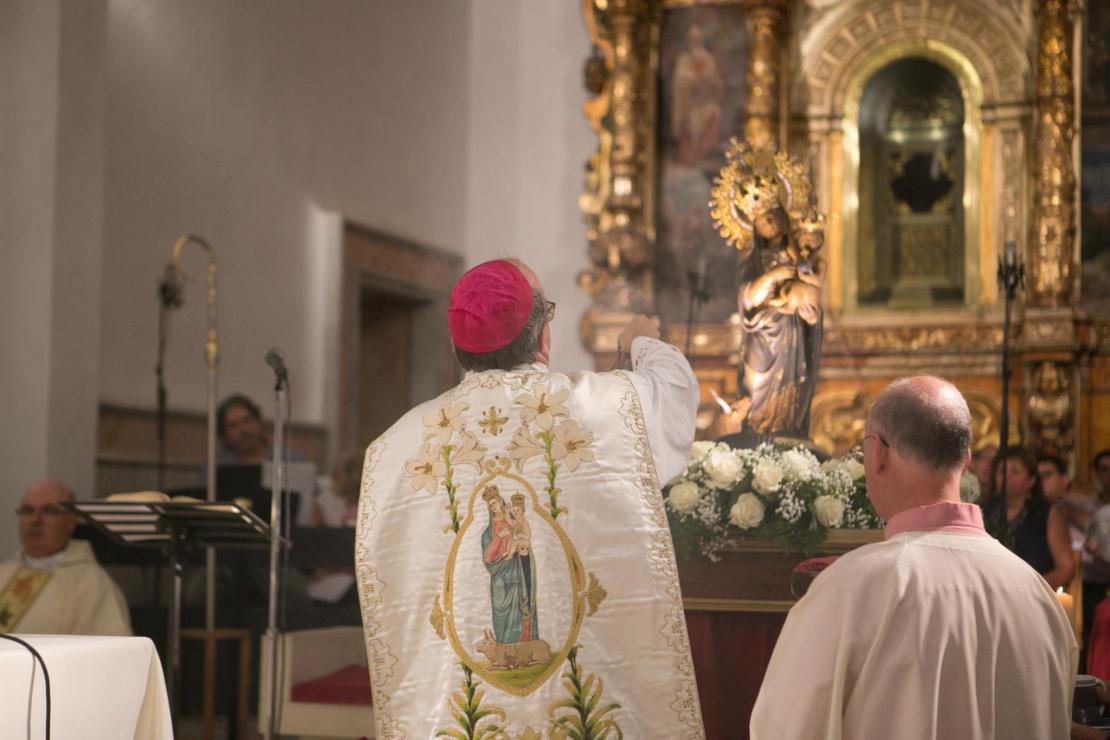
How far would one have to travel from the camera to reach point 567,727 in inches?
152

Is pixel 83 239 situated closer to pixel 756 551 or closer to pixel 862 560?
pixel 756 551

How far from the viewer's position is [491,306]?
3973 millimetres

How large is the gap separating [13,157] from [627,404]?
637 cm

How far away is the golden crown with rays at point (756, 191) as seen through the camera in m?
6.20

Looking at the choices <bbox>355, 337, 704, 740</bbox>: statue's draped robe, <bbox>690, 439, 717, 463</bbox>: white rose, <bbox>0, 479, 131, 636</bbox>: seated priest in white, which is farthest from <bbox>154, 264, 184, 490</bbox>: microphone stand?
<bbox>355, 337, 704, 740</bbox>: statue's draped robe

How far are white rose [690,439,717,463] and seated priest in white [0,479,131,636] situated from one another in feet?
10.9

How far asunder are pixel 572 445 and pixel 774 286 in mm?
2372

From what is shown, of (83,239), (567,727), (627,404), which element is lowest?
(567,727)

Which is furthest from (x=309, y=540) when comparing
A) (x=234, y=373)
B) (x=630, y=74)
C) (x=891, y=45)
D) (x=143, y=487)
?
(x=891, y=45)

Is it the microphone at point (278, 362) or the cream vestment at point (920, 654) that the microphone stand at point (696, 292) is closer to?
the microphone at point (278, 362)

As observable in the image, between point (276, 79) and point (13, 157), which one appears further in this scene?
point (276, 79)

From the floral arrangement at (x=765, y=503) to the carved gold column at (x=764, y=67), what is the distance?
665 centimetres

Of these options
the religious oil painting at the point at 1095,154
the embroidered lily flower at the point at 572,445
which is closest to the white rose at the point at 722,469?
the embroidered lily flower at the point at 572,445

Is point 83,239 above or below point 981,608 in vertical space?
above
